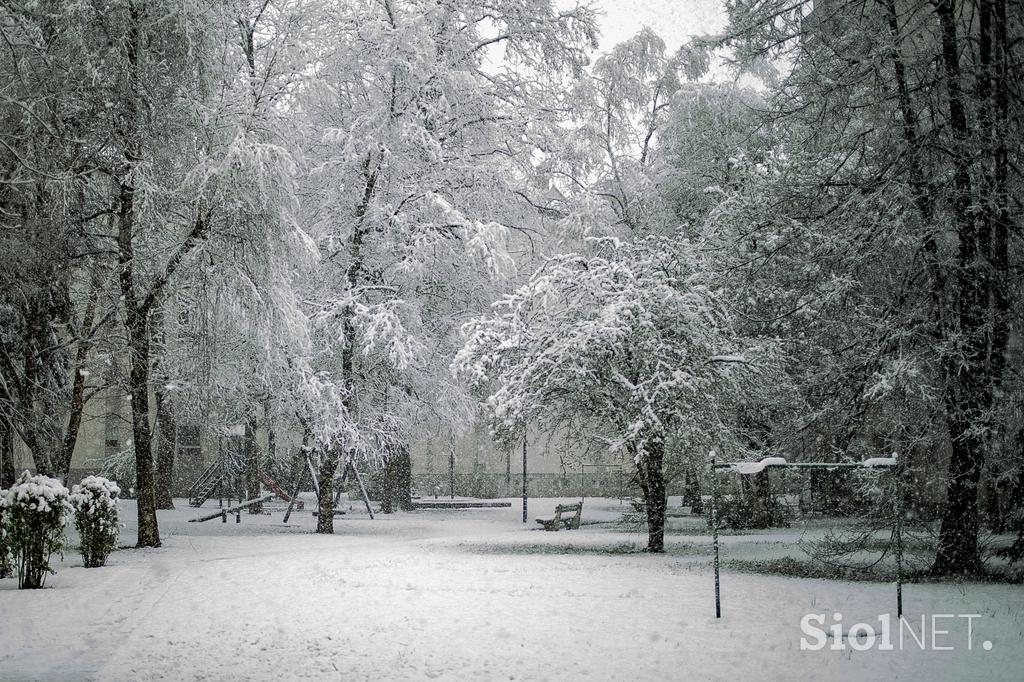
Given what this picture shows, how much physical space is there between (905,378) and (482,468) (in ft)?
115

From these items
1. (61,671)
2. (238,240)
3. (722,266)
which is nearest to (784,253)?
(722,266)

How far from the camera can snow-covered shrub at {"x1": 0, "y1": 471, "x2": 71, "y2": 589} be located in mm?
13469

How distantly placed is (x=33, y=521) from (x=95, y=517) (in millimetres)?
2569

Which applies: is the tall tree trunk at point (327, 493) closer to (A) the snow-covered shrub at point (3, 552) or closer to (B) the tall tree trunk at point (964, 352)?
(A) the snow-covered shrub at point (3, 552)

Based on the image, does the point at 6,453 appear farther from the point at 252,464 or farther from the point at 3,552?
the point at 252,464

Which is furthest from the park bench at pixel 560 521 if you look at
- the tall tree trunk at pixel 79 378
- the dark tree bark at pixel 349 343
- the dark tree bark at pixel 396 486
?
the tall tree trunk at pixel 79 378

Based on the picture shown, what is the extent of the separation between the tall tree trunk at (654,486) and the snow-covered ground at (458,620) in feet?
2.33

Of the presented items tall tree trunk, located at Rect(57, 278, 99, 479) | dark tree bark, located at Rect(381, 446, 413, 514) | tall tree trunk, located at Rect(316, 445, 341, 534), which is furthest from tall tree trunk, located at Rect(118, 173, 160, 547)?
dark tree bark, located at Rect(381, 446, 413, 514)

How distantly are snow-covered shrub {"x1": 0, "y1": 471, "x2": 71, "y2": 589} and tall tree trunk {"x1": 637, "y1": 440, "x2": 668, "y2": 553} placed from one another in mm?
9884

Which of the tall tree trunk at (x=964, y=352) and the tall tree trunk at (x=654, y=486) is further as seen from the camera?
the tall tree trunk at (x=654, y=486)

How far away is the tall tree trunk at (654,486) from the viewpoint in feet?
62.4

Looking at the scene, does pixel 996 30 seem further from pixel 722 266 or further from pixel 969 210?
pixel 722 266

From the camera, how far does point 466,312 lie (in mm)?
27875

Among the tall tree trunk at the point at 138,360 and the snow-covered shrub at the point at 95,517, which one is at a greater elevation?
the tall tree trunk at the point at 138,360
